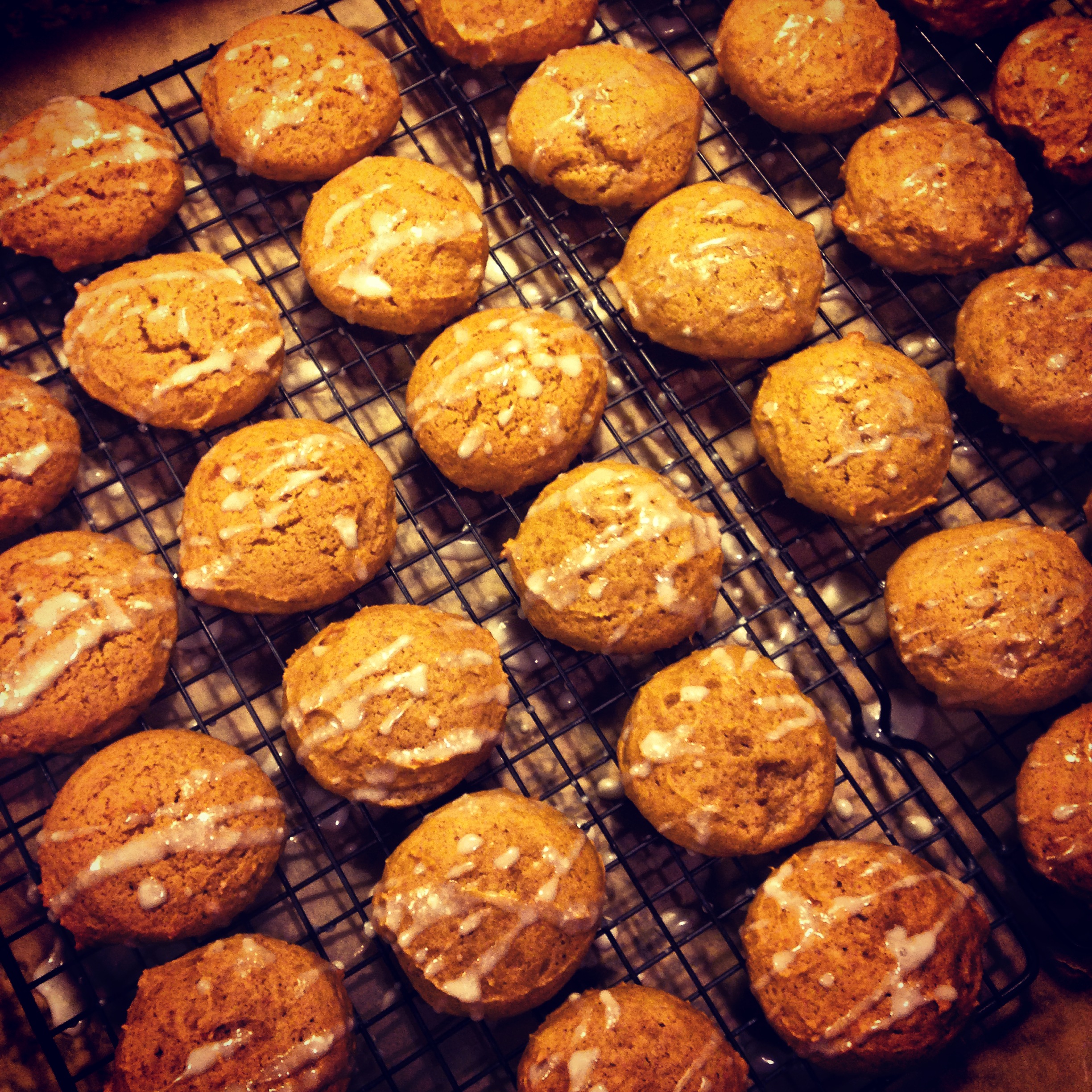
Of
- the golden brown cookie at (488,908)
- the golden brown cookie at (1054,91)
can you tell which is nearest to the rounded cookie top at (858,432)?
the golden brown cookie at (1054,91)

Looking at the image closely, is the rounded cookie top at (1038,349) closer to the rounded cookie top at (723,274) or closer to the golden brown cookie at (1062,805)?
the rounded cookie top at (723,274)

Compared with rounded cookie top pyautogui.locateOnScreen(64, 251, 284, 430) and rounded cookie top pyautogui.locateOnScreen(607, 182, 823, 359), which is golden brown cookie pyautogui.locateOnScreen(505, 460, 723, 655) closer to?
rounded cookie top pyautogui.locateOnScreen(607, 182, 823, 359)

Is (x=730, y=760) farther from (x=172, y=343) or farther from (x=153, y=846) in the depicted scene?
(x=172, y=343)

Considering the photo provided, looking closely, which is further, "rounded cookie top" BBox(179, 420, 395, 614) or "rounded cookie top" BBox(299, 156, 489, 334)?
"rounded cookie top" BBox(299, 156, 489, 334)

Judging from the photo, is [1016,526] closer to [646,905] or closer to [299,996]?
[646,905]

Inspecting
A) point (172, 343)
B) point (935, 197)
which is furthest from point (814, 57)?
point (172, 343)

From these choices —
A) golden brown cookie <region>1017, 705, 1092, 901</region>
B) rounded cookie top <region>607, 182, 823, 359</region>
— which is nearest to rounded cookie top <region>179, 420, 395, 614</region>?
rounded cookie top <region>607, 182, 823, 359</region>

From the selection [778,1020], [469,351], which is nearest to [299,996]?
[778,1020]
